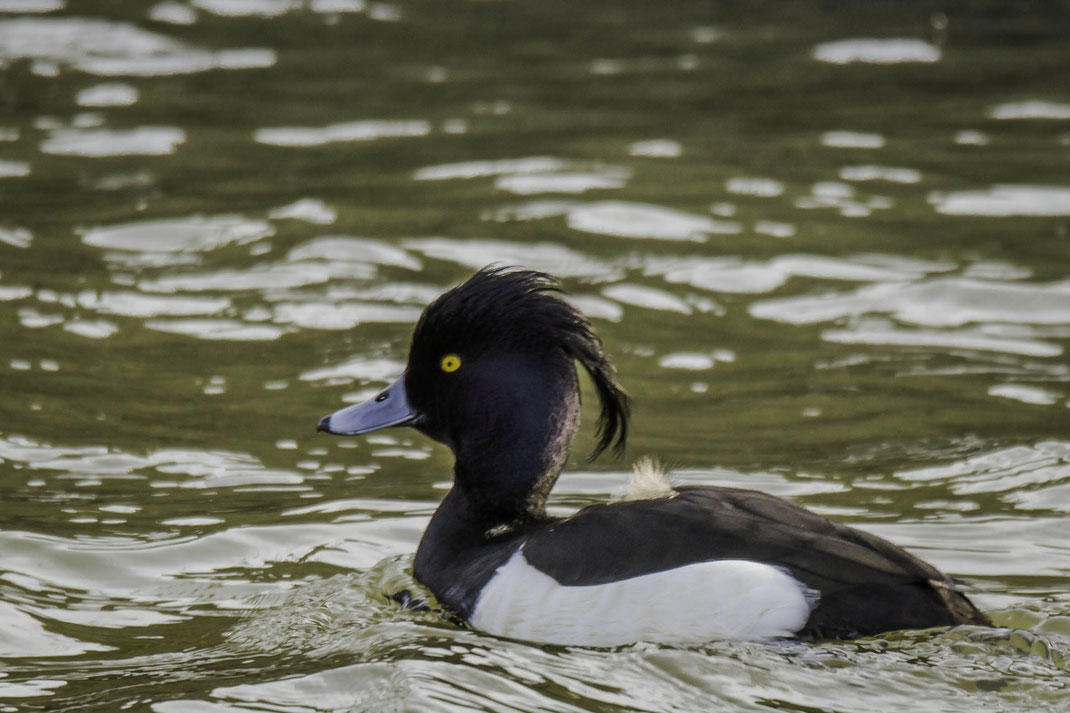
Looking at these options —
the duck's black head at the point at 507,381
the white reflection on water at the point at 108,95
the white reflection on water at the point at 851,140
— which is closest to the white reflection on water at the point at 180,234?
the white reflection on water at the point at 108,95

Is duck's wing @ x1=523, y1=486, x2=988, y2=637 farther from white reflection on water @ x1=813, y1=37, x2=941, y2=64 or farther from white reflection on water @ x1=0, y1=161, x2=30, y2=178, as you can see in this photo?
white reflection on water @ x1=813, y1=37, x2=941, y2=64

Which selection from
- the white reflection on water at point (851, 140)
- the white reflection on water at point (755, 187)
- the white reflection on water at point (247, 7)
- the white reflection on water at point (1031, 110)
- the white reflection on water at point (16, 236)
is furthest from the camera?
the white reflection on water at point (247, 7)

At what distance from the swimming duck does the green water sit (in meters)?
0.11

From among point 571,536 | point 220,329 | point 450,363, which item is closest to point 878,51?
point 220,329

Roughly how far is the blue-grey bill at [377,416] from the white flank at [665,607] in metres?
0.86

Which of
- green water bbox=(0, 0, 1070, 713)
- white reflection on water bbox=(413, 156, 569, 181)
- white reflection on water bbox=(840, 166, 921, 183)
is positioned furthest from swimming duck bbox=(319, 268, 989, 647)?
white reflection on water bbox=(840, 166, 921, 183)

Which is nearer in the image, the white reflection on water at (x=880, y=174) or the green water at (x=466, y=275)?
the green water at (x=466, y=275)

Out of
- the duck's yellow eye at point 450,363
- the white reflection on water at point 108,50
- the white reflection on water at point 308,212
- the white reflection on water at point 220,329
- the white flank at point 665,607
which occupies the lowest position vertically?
the white reflection on water at point 220,329

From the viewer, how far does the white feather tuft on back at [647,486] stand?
15.5 feet

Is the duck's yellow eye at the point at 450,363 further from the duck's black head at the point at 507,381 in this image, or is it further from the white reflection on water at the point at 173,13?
the white reflection on water at the point at 173,13

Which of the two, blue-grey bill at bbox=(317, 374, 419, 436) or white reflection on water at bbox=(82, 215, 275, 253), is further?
white reflection on water at bbox=(82, 215, 275, 253)

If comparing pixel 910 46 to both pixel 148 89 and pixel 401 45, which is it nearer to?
pixel 401 45

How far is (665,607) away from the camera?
14.3 feet

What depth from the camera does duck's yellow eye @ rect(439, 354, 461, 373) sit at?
5.05 metres
